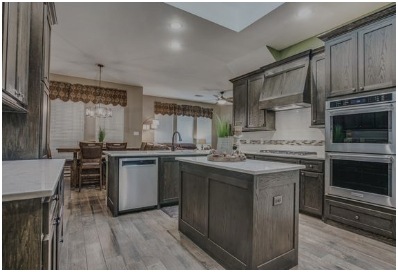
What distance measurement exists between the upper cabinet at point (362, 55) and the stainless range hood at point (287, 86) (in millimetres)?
537

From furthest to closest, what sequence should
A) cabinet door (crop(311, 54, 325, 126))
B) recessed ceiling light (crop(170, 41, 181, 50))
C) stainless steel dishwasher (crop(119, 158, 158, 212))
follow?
recessed ceiling light (crop(170, 41, 181, 50)) → cabinet door (crop(311, 54, 325, 126)) → stainless steel dishwasher (crop(119, 158, 158, 212))

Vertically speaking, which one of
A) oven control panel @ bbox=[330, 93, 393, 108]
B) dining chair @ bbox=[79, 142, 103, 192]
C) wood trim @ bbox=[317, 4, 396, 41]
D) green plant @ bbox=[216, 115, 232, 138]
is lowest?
dining chair @ bbox=[79, 142, 103, 192]

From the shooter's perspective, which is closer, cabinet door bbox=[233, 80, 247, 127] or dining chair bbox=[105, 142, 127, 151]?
cabinet door bbox=[233, 80, 247, 127]

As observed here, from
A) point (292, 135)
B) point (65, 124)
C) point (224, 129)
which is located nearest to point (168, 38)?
point (224, 129)

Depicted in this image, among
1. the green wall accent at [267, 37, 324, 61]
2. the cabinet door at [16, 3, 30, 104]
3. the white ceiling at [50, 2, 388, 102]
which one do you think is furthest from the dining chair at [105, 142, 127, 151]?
the green wall accent at [267, 37, 324, 61]

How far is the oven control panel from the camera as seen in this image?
2.43m

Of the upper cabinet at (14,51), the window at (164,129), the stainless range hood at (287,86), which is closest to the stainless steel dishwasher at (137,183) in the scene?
the upper cabinet at (14,51)

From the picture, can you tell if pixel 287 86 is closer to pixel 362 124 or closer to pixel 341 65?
Answer: pixel 341 65

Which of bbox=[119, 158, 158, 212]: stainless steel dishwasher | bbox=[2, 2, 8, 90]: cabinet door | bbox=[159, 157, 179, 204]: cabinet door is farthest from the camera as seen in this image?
bbox=[159, 157, 179, 204]: cabinet door

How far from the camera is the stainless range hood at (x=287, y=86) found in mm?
3590

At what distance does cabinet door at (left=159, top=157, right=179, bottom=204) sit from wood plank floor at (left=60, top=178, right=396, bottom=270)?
49 cm

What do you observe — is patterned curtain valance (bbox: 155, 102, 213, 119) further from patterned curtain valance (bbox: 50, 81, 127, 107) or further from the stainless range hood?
the stainless range hood

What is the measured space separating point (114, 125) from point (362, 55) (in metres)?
6.28

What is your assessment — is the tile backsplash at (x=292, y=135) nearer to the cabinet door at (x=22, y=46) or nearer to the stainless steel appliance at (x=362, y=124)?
the stainless steel appliance at (x=362, y=124)
